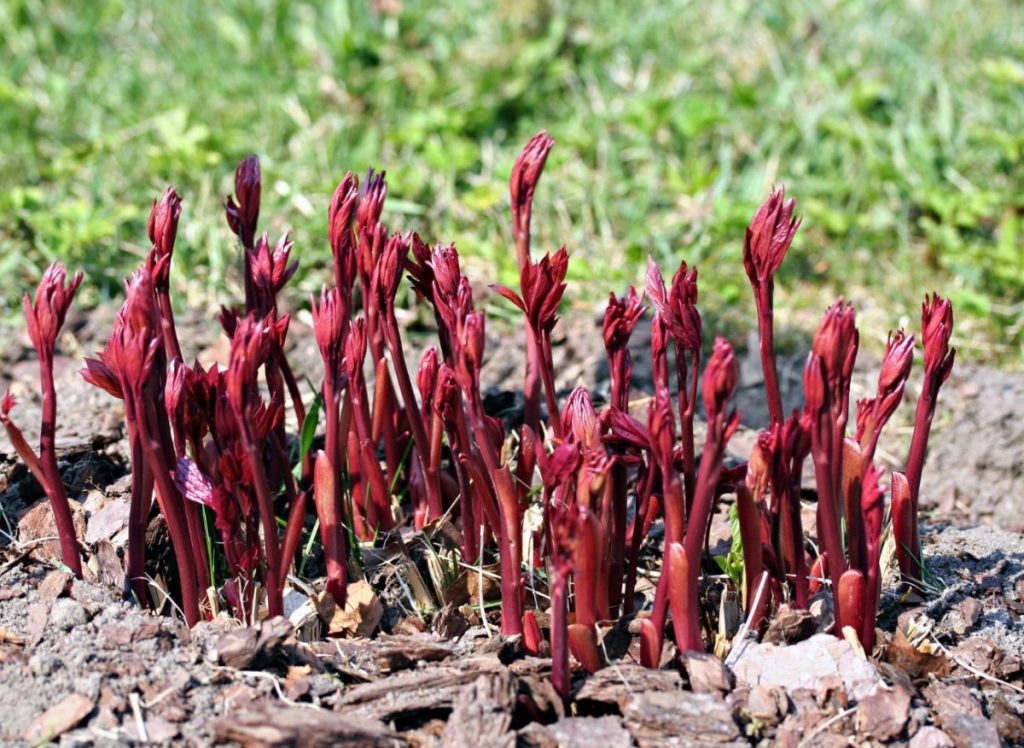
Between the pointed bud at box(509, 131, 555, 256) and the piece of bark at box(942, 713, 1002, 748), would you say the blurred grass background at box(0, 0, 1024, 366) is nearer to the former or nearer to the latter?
the pointed bud at box(509, 131, 555, 256)

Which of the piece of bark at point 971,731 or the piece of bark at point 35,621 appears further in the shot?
the piece of bark at point 35,621

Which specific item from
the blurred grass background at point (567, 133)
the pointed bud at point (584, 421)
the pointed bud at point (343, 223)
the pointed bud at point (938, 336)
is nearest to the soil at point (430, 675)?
the pointed bud at point (584, 421)

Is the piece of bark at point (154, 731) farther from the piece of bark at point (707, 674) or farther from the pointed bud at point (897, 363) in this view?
the pointed bud at point (897, 363)

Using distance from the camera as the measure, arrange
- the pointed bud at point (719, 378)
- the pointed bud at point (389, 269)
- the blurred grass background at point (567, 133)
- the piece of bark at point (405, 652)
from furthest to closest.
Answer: the blurred grass background at point (567, 133)
the pointed bud at point (389, 269)
the piece of bark at point (405, 652)
the pointed bud at point (719, 378)

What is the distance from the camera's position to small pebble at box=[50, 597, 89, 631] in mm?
2285

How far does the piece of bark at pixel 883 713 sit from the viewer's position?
2111mm

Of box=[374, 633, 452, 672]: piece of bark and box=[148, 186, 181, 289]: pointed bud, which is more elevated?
box=[148, 186, 181, 289]: pointed bud

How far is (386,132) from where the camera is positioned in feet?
17.5

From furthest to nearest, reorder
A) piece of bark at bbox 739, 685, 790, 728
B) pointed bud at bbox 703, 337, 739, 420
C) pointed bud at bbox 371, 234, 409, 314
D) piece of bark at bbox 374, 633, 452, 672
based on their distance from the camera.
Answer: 1. pointed bud at bbox 371, 234, 409, 314
2. piece of bark at bbox 374, 633, 452, 672
3. piece of bark at bbox 739, 685, 790, 728
4. pointed bud at bbox 703, 337, 739, 420

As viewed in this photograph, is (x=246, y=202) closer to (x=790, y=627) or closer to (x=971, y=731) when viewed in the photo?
(x=790, y=627)

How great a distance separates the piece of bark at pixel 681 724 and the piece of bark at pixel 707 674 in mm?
60

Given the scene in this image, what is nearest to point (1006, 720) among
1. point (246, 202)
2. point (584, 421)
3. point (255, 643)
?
point (584, 421)

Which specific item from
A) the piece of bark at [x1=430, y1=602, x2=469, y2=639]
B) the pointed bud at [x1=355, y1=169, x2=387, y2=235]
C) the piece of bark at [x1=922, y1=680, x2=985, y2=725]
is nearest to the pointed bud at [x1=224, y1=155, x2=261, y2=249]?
the pointed bud at [x1=355, y1=169, x2=387, y2=235]

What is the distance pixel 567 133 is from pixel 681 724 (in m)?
3.58
